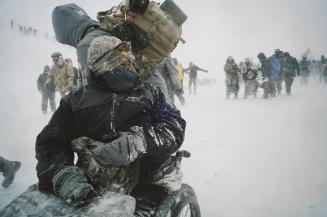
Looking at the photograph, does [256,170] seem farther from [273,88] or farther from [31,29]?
[31,29]

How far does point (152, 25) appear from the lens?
2340 millimetres

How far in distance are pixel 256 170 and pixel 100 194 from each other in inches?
124

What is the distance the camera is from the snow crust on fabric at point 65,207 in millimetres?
1320

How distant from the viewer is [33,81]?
21.0m

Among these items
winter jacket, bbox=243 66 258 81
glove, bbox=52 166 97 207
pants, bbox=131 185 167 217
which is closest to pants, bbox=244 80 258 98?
winter jacket, bbox=243 66 258 81

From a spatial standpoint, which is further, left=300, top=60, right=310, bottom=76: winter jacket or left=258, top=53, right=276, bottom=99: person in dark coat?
left=300, top=60, right=310, bottom=76: winter jacket

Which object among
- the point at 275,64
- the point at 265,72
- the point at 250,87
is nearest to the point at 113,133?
the point at 265,72

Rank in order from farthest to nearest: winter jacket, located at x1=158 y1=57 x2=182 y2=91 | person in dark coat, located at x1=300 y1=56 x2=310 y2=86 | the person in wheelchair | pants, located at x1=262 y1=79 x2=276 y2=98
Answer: person in dark coat, located at x1=300 y1=56 x2=310 y2=86 < pants, located at x1=262 y1=79 x2=276 y2=98 < winter jacket, located at x1=158 y1=57 x2=182 y2=91 < the person in wheelchair

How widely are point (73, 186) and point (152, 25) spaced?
1.48 m

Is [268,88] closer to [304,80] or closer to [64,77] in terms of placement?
[64,77]

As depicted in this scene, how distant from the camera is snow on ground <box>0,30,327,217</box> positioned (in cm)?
320

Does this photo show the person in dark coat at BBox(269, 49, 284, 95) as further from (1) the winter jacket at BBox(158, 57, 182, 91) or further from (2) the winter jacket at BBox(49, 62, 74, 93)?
(2) the winter jacket at BBox(49, 62, 74, 93)

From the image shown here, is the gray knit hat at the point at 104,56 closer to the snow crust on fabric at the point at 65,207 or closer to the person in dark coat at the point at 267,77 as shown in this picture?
the snow crust on fabric at the point at 65,207

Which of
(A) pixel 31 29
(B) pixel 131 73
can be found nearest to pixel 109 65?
(B) pixel 131 73
